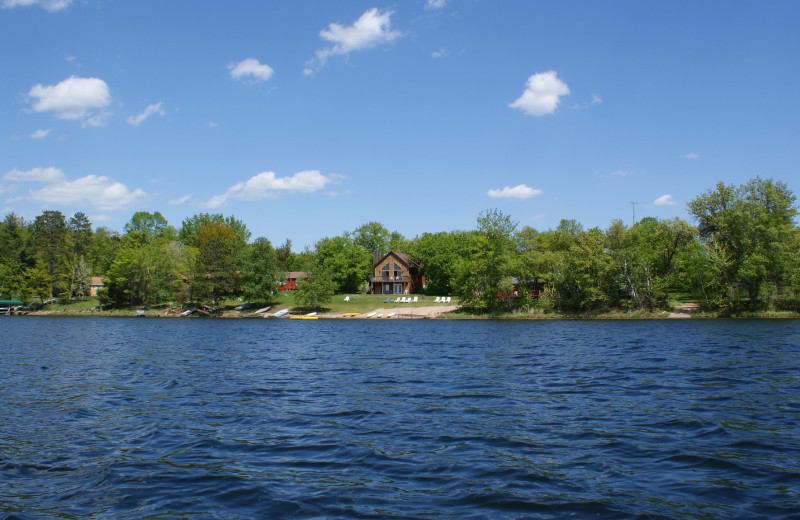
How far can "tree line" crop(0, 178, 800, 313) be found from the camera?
68125mm

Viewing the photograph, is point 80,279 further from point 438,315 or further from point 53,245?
point 438,315

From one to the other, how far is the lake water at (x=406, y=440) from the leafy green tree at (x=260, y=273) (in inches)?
2564

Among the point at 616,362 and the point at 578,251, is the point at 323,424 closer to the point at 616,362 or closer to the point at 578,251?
the point at 616,362

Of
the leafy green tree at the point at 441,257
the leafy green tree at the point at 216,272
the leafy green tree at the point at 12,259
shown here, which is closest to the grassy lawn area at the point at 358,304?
the leafy green tree at the point at 216,272

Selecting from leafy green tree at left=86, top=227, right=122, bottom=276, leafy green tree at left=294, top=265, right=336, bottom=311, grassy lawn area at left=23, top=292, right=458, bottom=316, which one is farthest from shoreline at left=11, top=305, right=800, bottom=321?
leafy green tree at left=86, top=227, right=122, bottom=276

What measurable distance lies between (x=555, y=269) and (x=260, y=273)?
157ft

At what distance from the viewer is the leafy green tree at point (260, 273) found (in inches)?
3615

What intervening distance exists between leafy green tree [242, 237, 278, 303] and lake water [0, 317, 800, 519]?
65.1 m

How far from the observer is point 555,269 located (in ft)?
259

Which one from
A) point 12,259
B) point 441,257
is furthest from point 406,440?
point 12,259

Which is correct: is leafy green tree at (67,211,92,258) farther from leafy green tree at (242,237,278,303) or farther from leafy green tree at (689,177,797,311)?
leafy green tree at (689,177,797,311)

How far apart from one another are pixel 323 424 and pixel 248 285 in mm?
80586

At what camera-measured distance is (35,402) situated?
59.9ft

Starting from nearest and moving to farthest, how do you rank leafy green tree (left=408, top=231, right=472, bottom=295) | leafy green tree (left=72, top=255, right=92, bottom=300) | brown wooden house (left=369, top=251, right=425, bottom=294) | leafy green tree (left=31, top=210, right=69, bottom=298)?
1. leafy green tree (left=31, top=210, right=69, bottom=298)
2. leafy green tree (left=72, top=255, right=92, bottom=300)
3. leafy green tree (left=408, top=231, right=472, bottom=295)
4. brown wooden house (left=369, top=251, right=425, bottom=294)
